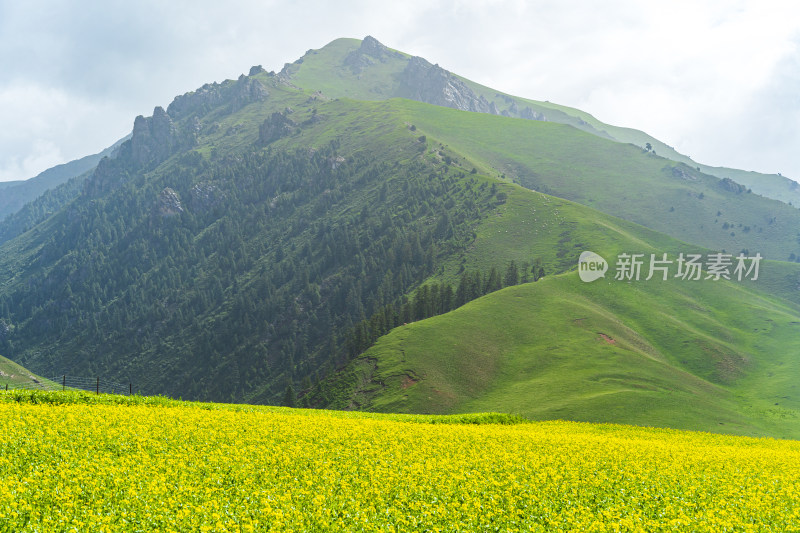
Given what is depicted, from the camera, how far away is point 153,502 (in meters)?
18.4

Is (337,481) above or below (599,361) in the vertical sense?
above

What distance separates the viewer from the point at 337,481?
22312mm

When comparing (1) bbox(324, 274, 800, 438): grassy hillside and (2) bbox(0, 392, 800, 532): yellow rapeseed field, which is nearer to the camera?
(2) bbox(0, 392, 800, 532): yellow rapeseed field

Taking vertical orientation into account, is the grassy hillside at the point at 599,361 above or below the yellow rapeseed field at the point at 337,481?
below

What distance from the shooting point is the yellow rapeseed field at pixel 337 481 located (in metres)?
17.9

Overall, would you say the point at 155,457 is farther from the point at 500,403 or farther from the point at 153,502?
the point at 500,403

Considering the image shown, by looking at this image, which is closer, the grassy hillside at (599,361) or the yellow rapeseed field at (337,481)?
the yellow rapeseed field at (337,481)

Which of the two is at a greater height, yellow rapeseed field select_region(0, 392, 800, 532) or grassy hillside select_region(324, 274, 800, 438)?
yellow rapeseed field select_region(0, 392, 800, 532)

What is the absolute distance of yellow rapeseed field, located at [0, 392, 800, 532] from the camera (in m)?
17.9

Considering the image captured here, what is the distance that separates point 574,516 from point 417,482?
6.89 metres

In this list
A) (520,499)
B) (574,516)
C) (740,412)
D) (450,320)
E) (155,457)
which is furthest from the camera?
(450,320)

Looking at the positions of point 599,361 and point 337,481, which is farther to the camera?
point 599,361

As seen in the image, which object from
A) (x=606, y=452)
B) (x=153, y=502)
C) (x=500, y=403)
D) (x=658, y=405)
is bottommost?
(x=500, y=403)

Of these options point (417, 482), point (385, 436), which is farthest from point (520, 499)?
point (385, 436)
